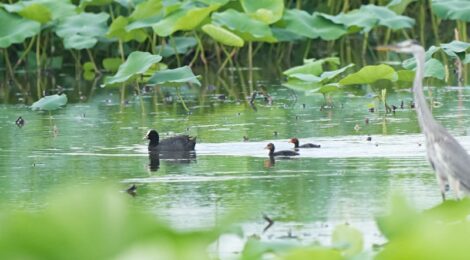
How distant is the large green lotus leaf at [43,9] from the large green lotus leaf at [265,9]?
5.97 feet

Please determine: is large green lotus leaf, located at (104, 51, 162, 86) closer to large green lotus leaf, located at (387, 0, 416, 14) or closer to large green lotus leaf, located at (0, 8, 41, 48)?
large green lotus leaf, located at (0, 8, 41, 48)

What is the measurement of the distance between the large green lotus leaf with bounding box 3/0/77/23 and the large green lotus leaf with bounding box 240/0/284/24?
1.82 m

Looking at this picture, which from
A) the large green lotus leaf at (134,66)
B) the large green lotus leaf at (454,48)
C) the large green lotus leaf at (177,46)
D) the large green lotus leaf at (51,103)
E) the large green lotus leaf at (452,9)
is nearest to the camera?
the large green lotus leaf at (454,48)

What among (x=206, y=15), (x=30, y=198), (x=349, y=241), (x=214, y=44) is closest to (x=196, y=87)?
(x=206, y=15)

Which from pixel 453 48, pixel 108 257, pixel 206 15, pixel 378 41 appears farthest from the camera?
pixel 378 41

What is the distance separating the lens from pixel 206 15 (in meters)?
12.9

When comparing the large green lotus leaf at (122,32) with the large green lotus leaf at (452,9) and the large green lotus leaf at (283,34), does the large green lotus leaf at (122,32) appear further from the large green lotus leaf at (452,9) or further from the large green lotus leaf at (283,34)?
the large green lotus leaf at (452,9)

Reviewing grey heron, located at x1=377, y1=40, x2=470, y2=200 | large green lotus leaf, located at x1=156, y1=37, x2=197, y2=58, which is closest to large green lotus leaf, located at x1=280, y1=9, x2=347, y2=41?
large green lotus leaf, located at x1=156, y1=37, x2=197, y2=58

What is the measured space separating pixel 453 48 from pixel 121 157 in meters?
2.88

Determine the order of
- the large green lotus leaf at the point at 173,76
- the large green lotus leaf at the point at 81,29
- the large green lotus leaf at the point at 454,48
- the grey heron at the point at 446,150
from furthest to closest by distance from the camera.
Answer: the large green lotus leaf at the point at 81,29
the large green lotus leaf at the point at 173,76
the large green lotus leaf at the point at 454,48
the grey heron at the point at 446,150

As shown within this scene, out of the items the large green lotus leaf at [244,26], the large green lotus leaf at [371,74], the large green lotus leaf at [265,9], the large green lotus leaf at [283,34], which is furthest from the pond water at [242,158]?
the large green lotus leaf at [283,34]

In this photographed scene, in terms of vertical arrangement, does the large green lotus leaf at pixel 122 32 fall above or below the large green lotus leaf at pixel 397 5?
below

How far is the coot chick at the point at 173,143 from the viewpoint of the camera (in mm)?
8383

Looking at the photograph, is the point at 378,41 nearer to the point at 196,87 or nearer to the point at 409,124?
the point at 196,87
